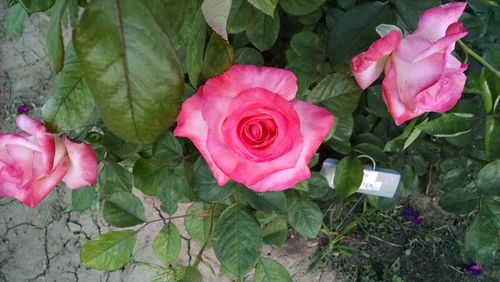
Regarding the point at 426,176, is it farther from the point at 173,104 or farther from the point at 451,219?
the point at 173,104

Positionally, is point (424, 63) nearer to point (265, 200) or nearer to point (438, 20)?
point (438, 20)

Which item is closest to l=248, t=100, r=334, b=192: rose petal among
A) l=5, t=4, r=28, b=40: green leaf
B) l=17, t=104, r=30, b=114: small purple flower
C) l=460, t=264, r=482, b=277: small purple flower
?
l=5, t=4, r=28, b=40: green leaf

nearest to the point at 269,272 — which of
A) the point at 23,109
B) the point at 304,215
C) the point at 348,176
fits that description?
the point at 304,215

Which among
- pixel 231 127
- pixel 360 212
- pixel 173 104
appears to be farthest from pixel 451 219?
pixel 173 104

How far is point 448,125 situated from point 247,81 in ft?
1.09

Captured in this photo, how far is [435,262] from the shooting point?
62.9 inches

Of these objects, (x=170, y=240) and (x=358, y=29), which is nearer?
(x=358, y=29)

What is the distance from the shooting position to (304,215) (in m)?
0.97

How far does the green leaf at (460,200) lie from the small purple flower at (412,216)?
26.8 inches

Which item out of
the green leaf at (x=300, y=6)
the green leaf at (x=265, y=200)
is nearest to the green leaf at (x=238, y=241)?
the green leaf at (x=265, y=200)

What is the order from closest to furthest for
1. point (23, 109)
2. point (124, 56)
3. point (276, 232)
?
point (124, 56) → point (276, 232) → point (23, 109)

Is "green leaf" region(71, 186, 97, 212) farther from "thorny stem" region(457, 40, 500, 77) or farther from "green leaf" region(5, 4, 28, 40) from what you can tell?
"thorny stem" region(457, 40, 500, 77)

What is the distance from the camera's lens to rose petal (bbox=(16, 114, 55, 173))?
60 cm

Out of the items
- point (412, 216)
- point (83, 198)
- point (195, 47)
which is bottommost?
point (412, 216)
